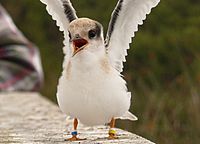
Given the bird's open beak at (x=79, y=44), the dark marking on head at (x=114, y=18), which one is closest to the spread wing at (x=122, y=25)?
the dark marking on head at (x=114, y=18)

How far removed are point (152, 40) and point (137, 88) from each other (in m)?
3.35

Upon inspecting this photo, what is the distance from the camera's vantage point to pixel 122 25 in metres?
3.62

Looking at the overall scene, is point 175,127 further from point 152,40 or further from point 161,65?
point 152,40

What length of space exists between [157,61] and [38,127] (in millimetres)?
5241

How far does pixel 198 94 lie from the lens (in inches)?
238

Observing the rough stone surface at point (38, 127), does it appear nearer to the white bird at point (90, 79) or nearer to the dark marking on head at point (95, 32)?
the white bird at point (90, 79)

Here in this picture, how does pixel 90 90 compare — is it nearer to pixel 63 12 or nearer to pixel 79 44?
pixel 79 44

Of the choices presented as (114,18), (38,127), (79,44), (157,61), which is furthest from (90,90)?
(157,61)

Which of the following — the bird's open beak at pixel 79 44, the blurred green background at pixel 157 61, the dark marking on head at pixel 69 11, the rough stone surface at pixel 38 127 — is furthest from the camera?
the blurred green background at pixel 157 61

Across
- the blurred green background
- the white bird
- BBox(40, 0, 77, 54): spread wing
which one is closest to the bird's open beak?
the white bird

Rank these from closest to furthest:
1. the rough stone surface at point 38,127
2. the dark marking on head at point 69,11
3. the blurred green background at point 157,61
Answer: the dark marking on head at point 69,11 → the rough stone surface at point 38,127 → the blurred green background at point 157,61

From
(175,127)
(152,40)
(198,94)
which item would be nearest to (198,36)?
(152,40)

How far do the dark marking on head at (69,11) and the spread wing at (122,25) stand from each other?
201 mm

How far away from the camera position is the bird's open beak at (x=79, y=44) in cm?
321
